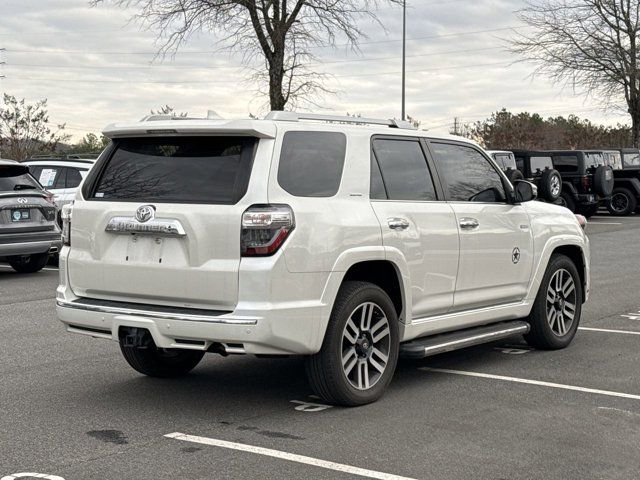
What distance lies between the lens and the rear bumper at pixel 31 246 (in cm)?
1330

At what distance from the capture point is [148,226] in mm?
5719

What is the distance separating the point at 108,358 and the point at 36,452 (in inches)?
102

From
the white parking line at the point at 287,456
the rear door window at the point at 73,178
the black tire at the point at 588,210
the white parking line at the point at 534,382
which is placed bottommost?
the white parking line at the point at 534,382

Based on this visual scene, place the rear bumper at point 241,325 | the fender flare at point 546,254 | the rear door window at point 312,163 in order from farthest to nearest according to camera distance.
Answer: the fender flare at point 546,254
the rear door window at point 312,163
the rear bumper at point 241,325

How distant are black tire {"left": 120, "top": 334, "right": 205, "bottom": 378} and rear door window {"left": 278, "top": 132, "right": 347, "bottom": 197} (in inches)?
68.3

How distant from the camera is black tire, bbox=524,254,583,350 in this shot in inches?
307

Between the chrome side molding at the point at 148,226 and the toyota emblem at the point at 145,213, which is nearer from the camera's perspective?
the chrome side molding at the point at 148,226

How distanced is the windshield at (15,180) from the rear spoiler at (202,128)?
8201 mm

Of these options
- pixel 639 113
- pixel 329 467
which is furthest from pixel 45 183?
pixel 639 113

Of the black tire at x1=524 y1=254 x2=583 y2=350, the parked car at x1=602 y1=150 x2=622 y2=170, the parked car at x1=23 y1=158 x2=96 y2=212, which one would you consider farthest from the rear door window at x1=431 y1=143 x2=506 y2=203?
the parked car at x1=602 y1=150 x2=622 y2=170

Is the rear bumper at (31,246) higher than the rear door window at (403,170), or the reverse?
the rear door window at (403,170)

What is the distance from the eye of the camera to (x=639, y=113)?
40.6 metres

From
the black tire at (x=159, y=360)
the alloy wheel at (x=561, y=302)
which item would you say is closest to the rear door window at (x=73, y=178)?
the black tire at (x=159, y=360)

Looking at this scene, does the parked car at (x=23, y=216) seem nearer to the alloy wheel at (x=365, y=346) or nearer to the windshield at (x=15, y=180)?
the windshield at (x=15, y=180)
